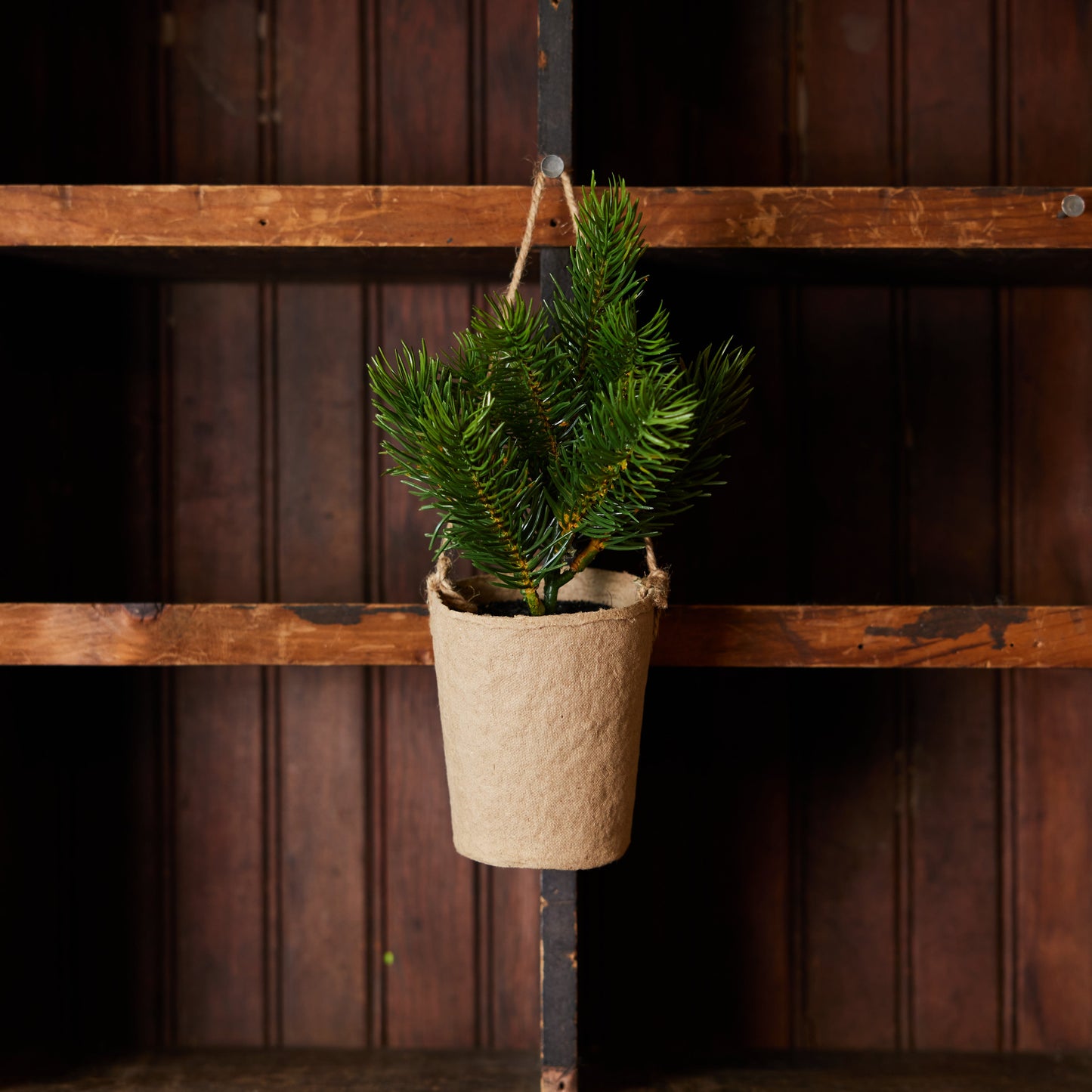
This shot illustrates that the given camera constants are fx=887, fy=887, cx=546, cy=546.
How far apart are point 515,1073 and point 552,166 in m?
0.86

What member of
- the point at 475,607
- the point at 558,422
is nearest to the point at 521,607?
the point at 475,607

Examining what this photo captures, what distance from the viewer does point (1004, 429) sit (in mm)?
937

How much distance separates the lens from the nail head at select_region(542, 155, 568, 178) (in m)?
0.68

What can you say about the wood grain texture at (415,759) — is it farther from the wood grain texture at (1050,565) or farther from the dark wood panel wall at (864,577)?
the wood grain texture at (1050,565)

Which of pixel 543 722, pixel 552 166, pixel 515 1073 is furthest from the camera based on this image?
pixel 515 1073

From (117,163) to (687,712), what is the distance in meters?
0.84

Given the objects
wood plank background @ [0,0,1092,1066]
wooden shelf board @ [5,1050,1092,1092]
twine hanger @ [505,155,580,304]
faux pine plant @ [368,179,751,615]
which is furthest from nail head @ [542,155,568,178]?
wooden shelf board @ [5,1050,1092,1092]

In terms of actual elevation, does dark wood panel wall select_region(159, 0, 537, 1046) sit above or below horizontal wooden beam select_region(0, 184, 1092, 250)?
below

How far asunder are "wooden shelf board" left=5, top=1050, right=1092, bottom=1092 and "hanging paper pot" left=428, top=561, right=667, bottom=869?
41 centimetres

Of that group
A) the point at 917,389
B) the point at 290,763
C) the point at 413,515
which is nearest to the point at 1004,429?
the point at 917,389

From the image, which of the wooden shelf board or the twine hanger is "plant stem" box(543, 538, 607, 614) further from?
the wooden shelf board

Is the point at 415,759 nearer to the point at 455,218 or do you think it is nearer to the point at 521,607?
the point at 521,607

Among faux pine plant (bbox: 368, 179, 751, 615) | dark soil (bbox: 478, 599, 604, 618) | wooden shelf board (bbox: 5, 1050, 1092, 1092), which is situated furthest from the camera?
wooden shelf board (bbox: 5, 1050, 1092, 1092)

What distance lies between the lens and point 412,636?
72 cm
